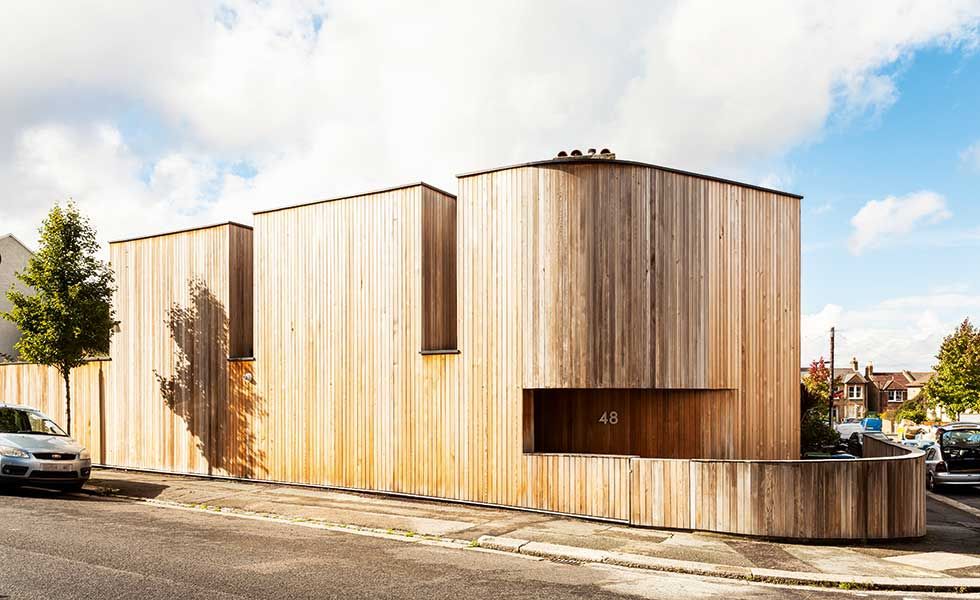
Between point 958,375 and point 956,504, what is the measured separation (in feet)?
110

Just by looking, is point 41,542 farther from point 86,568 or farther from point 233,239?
point 233,239

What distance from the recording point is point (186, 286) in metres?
18.4

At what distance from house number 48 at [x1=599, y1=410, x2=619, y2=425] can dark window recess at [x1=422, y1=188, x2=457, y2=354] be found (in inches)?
128

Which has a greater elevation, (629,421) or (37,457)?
(629,421)

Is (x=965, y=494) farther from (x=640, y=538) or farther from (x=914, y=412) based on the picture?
(x=914, y=412)

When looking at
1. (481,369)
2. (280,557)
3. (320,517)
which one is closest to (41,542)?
(280,557)

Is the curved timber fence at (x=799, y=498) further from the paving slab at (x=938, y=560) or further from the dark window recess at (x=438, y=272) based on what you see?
the dark window recess at (x=438, y=272)

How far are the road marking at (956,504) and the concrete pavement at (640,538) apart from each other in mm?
409

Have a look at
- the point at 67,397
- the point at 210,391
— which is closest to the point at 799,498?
the point at 210,391

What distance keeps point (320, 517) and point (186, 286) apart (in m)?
8.16

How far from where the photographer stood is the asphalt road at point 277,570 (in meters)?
8.01

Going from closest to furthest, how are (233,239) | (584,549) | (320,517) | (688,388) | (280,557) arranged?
1. (280,557)
2. (584,549)
3. (320,517)
4. (688,388)
5. (233,239)

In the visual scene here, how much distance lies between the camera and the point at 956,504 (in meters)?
17.2

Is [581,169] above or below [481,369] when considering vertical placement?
above
